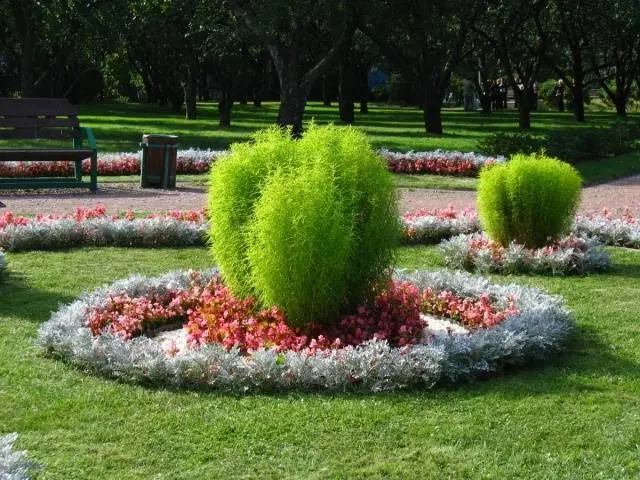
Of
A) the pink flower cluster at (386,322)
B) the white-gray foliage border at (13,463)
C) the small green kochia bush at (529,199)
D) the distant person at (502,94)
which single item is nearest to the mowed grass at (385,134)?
the small green kochia bush at (529,199)

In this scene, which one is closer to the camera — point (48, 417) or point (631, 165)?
point (48, 417)

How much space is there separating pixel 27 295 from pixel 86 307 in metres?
1.28

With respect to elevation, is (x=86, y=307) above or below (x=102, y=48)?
below

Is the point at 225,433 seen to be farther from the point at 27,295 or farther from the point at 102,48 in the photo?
the point at 102,48

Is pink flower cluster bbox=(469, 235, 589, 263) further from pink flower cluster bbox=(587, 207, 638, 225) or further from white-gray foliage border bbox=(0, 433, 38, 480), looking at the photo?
white-gray foliage border bbox=(0, 433, 38, 480)

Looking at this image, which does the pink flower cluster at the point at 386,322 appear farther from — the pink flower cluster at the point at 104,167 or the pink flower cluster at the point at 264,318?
Result: the pink flower cluster at the point at 104,167

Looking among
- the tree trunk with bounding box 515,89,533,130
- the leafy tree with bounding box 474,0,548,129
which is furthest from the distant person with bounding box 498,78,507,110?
the tree trunk with bounding box 515,89,533,130

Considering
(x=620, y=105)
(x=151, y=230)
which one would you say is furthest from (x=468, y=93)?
(x=151, y=230)

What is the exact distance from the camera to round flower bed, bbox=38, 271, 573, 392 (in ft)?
16.1

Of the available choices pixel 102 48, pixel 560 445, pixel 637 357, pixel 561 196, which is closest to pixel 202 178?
pixel 561 196

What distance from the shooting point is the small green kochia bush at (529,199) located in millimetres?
8055

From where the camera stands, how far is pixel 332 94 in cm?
5781

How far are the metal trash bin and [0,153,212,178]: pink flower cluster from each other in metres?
1.95

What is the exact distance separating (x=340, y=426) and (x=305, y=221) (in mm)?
1258
